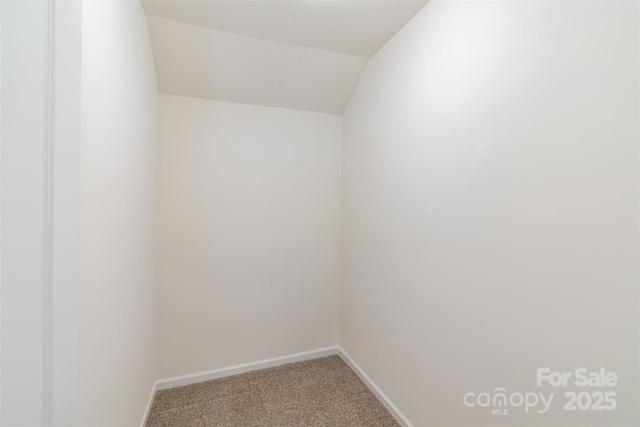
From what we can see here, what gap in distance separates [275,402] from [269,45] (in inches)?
102

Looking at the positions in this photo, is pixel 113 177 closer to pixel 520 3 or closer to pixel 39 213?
pixel 39 213

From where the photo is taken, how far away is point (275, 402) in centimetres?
183

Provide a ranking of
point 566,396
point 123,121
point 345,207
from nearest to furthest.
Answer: point 566,396, point 123,121, point 345,207

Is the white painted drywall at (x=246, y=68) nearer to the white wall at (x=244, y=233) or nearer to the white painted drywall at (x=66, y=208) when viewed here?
the white wall at (x=244, y=233)

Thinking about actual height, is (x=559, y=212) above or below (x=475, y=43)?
below

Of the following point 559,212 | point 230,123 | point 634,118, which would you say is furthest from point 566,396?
point 230,123

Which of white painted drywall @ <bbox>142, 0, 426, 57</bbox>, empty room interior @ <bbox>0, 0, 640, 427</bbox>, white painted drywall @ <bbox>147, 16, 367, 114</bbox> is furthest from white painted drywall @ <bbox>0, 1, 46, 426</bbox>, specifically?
white painted drywall @ <bbox>147, 16, 367, 114</bbox>

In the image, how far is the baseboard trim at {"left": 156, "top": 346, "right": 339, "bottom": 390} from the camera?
6.53 feet

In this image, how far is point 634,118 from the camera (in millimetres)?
712

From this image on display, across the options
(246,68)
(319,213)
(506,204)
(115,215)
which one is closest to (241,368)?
(319,213)

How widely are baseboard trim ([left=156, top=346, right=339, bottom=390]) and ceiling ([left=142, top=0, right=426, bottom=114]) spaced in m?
2.27

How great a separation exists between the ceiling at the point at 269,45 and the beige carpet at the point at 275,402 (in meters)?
2.33

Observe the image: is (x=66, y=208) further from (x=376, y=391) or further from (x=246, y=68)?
(x=376, y=391)

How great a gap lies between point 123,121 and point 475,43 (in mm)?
1662
